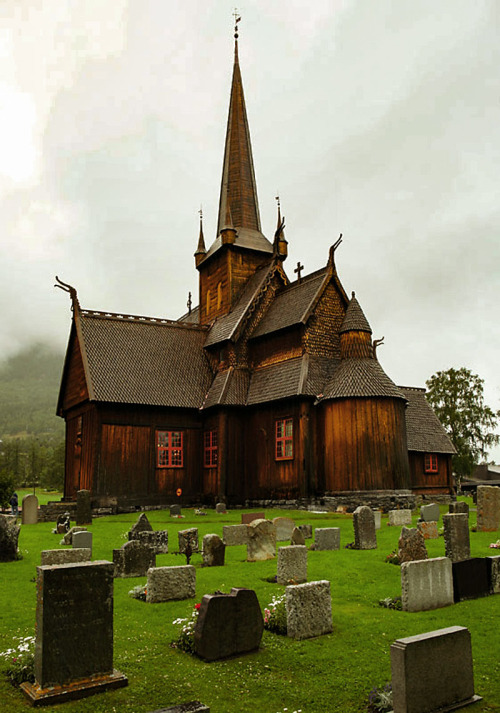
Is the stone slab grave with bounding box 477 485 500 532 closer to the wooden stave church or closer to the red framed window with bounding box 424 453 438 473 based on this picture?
the wooden stave church

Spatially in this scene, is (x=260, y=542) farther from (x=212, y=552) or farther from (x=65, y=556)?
(x=65, y=556)

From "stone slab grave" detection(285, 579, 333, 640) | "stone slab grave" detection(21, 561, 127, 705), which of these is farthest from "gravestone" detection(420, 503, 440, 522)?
"stone slab grave" detection(21, 561, 127, 705)

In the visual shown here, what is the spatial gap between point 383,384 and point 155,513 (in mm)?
11288

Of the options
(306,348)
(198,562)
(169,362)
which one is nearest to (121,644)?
(198,562)

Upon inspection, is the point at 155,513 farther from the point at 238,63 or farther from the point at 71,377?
the point at 238,63

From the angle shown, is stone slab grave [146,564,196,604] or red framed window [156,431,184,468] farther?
red framed window [156,431,184,468]

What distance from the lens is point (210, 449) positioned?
2959 cm

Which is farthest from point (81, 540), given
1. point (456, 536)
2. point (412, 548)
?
point (456, 536)

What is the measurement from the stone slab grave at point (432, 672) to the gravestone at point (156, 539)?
8891 millimetres

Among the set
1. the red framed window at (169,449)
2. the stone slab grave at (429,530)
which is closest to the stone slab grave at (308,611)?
the stone slab grave at (429,530)

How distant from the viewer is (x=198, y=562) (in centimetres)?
1280

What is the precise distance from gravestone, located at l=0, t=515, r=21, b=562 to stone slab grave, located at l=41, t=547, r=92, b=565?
117 inches

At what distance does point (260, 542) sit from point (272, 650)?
221 inches

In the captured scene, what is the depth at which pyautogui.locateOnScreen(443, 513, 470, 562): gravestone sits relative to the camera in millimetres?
11352
